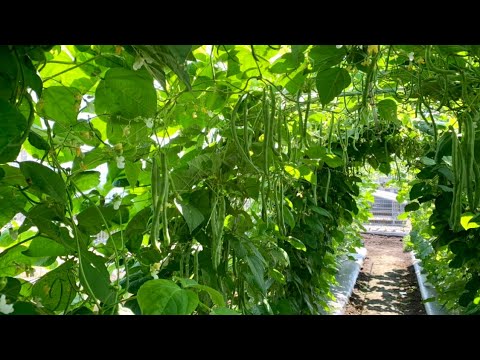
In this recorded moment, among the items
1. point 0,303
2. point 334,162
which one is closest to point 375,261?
point 334,162

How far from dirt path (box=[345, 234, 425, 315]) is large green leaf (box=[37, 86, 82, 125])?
4587mm

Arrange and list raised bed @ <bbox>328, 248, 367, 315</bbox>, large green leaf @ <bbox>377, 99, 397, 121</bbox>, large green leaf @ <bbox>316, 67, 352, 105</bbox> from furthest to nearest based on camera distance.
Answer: raised bed @ <bbox>328, 248, 367, 315</bbox>
large green leaf @ <bbox>377, 99, 397, 121</bbox>
large green leaf @ <bbox>316, 67, 352, 105</bbox>

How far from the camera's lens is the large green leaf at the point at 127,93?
82 centimetres

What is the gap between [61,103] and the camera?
943mm

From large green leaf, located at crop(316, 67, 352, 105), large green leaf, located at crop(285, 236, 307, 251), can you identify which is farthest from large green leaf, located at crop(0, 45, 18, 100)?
large green leaf, located at crop(285, 236, 307, 251)

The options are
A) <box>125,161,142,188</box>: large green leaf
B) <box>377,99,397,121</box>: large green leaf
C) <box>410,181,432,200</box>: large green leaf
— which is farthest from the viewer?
<box>410,181,432,200</box>: large green leaf

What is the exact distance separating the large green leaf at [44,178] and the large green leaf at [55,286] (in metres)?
0.22

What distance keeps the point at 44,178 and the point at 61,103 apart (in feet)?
0.89

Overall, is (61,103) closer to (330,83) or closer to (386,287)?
(330,83)

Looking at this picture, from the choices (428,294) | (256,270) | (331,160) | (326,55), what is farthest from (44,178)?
(428,294)

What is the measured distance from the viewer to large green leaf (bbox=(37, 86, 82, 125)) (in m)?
0.92

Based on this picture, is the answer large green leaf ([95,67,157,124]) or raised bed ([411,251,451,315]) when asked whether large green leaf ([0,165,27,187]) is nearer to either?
large green leaf ([95,67,157,124])

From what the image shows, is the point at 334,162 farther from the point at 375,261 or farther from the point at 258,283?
the point at 375,261
